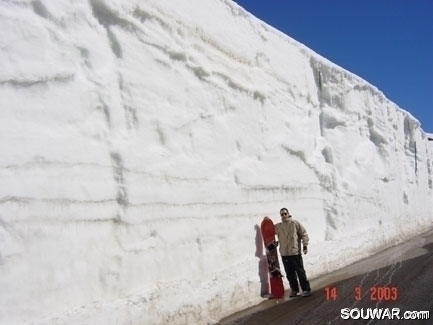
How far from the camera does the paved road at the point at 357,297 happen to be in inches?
209

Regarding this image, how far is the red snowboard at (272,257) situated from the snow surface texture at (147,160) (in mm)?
142

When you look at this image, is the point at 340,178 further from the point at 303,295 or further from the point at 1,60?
the point at 1,60

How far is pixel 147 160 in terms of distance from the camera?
17.0ft

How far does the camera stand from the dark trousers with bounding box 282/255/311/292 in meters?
6.59

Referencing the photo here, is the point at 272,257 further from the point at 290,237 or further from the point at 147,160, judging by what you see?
the point at 147,160

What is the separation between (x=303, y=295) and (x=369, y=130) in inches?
268

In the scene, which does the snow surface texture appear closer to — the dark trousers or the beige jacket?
the beige jacket

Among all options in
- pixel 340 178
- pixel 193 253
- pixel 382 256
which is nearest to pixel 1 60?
pixel 193 253

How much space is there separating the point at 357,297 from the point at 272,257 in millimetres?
1250

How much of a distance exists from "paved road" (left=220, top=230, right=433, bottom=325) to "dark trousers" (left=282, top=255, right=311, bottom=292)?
0.24 metres

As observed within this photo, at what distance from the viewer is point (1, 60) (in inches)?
157
